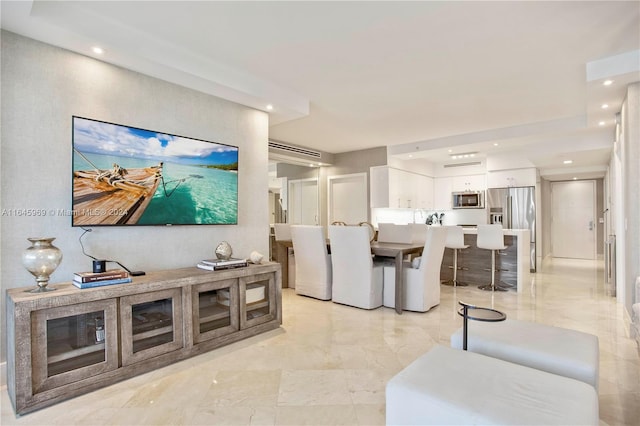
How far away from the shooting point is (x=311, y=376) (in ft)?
7.84

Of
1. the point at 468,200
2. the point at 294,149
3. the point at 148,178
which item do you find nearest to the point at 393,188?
the point at 468,200

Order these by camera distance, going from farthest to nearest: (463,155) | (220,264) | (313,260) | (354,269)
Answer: (463,155) < (313,260) < (354,269) < (220,264)

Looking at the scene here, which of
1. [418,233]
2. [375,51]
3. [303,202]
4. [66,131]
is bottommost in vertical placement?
[418,233]

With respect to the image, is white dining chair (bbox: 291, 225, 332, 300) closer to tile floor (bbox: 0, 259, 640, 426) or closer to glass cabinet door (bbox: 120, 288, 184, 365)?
tile floor (bbox: 0, 259, 640, 426)

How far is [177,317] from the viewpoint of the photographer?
8.64 feet

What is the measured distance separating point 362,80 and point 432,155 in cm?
381

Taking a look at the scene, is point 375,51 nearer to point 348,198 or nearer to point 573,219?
point 348,198

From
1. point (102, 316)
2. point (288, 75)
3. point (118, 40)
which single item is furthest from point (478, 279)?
point (118, 40)

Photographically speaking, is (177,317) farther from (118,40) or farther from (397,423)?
(118,40)

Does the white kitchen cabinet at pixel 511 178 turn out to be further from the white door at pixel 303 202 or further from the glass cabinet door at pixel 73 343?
the glass cabinet door at pixel 73 343

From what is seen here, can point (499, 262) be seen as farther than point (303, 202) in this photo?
No

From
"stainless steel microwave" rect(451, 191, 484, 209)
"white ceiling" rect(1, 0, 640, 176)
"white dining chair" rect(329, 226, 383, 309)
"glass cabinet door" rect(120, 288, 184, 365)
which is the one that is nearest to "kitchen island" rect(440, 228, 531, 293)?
"white ceiling" rect(1, 0, 640, 176)

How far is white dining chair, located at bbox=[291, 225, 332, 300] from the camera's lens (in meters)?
4.35

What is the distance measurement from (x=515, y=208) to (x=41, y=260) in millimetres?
7263
